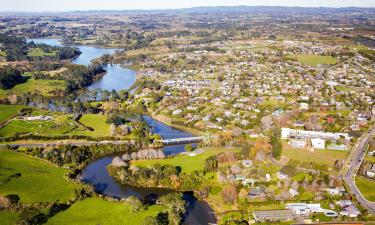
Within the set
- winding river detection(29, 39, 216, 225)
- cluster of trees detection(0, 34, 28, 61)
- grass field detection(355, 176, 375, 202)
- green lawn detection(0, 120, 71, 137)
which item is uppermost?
cluster of trees detection(0, 34, 28, 61)

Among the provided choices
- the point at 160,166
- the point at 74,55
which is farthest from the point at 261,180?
the point at 74,55

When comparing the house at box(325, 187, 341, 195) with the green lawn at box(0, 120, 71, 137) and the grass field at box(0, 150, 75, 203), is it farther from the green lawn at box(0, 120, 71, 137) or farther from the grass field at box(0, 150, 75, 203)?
the green lawn at box(0, 120, 71, 137)

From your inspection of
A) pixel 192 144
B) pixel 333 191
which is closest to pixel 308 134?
pixel 333 191

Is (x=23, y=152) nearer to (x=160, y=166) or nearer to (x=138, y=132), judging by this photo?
(x=138, y=132)

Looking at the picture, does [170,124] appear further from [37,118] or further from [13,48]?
[13,48]

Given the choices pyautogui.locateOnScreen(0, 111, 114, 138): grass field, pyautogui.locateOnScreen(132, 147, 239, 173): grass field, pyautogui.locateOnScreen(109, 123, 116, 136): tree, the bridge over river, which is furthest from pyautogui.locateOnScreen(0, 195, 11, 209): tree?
the bridge over river

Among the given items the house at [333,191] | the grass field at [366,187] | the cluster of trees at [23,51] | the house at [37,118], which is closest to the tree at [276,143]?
the house at [333,191]
